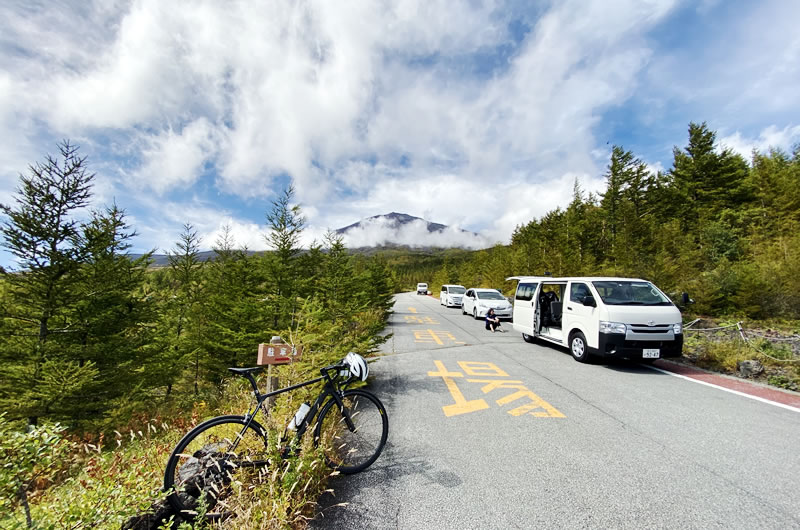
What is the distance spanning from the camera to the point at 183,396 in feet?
33.8

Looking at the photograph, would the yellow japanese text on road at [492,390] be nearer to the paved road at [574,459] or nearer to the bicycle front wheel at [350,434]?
the paved road at [574,459]

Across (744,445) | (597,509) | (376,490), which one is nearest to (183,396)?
(376,490)

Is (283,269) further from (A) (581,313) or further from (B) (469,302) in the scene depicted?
(B) (469,302)

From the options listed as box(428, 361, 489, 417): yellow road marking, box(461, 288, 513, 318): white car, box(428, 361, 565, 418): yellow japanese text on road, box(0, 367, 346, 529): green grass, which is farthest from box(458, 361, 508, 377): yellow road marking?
box(461, 288, 513, 318): white car

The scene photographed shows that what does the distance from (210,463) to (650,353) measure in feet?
24.9

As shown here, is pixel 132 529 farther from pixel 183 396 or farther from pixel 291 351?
pixel 183 396

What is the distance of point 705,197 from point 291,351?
34438 mm

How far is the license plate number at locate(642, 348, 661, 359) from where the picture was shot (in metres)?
6.33

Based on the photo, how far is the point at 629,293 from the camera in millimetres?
7285

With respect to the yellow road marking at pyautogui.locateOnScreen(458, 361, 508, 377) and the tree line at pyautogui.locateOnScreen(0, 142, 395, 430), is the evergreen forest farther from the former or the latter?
the yellow road marking at pyautogui.locateOnScreen(458, 361, 508, 377)

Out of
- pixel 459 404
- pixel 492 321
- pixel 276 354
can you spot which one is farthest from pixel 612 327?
pixel 276 354

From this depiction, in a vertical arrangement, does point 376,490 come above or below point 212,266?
below

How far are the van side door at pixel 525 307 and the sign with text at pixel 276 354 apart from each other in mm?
8198

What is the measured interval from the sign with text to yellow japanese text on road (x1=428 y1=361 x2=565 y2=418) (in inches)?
92.0
